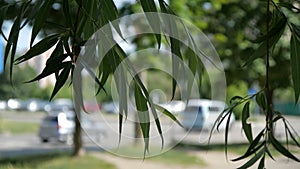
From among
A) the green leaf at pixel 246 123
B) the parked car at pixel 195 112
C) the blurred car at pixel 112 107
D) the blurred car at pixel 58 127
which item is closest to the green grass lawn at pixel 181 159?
the blurred car at pixel 58 127

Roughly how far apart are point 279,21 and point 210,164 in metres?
3.66

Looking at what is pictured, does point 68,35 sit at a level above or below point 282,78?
below

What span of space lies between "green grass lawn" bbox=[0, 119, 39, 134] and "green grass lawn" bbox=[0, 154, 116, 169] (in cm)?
285

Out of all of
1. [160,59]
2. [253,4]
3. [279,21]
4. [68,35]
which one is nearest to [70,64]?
[68,35]

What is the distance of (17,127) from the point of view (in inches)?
327

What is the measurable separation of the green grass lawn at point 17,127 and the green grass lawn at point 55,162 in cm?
285

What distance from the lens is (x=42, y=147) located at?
6254 mm

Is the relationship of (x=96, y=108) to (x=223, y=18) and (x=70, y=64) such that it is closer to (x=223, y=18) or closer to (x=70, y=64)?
(x=70, y=64)

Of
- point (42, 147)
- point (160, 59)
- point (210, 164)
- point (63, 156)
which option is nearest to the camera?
point (160, 59)

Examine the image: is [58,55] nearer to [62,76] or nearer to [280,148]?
[62,76]

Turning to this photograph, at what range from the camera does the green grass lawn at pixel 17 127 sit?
313 inches

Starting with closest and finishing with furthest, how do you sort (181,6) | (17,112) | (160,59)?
(160,59), (181,6), (17,112)

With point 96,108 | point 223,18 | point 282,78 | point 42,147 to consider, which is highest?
point 223,18

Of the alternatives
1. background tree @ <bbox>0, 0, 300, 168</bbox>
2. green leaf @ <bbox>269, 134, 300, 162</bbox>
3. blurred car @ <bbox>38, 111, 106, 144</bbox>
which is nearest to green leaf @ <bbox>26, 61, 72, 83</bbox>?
background tree @ <bbox>0, 0, 300, 168</bbox>
